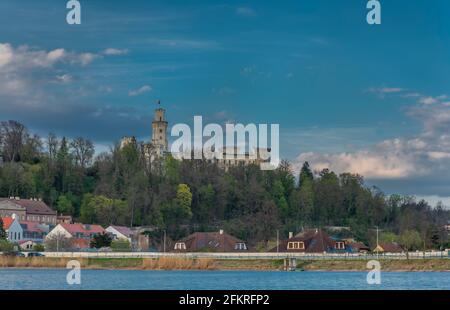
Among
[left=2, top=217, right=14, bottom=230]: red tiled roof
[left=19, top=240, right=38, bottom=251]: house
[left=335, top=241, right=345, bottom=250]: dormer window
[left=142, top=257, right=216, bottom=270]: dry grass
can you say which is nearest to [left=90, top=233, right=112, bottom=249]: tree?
[left=19, top=240, right=38, bottom=251]: house

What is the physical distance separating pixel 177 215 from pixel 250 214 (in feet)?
30.6

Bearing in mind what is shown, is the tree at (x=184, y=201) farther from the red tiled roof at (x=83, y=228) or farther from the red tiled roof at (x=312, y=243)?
the red tiled roof at (x=312, y=243)

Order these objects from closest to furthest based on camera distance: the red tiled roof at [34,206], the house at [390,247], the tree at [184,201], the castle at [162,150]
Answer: the house at [390,247], the red tiled roof at [34,206], the tree at [184,201], the castle at [162,150]

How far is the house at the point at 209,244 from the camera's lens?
294 feet

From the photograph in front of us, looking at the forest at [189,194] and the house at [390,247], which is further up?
the forest at [189,194]

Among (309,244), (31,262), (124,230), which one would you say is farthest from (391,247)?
(31,262)

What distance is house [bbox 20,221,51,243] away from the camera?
108m

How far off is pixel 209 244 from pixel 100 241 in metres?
12.6

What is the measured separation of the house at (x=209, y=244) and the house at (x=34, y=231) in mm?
23101

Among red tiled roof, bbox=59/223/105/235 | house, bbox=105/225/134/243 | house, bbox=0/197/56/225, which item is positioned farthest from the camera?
house, bbox=0/197/56/225

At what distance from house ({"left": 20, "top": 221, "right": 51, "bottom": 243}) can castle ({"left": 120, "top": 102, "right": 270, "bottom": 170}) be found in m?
22.8

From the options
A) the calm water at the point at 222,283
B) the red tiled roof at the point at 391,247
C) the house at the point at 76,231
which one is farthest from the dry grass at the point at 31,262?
the red tiled roof at the point at 391,247

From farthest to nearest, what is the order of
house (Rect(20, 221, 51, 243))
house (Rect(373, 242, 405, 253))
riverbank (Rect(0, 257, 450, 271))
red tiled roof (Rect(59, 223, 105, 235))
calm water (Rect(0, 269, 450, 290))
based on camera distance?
house (Rect(20, 221, 51, 243)) < red tiled roof (Rect(59, 223, 105, 235)) < house (Rect(373, 242, 405, 253)) < riverbank (Rect(0, 257, 450, 271)) < calm water (Rect(0, 269, 450, 290))

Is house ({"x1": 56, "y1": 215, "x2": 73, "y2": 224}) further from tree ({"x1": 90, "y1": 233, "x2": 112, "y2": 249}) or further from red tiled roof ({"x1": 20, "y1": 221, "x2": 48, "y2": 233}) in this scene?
tree ({"x1": 90, "y1": 233, "x2": 112, "y2": 249})
